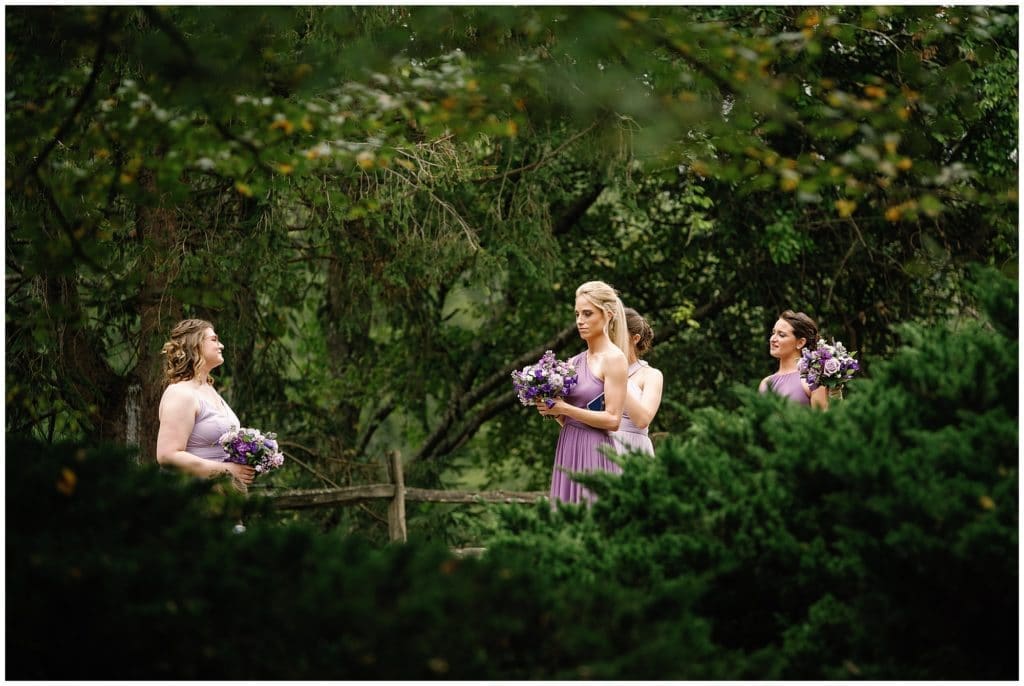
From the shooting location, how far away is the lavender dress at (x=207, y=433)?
5594 mm

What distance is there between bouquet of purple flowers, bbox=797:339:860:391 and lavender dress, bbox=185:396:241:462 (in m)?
3.58

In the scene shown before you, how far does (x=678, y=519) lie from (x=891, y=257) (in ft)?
28.1

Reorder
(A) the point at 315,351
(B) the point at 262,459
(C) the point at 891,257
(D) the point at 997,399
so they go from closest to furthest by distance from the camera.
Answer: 1. (D) the point at 997,399
2. (B) the point at 262,459
3. (C) the point at 891,257
4. (A) the point at 315,351

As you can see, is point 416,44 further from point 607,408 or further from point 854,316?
point 854,316

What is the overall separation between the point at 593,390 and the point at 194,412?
7.58 feet

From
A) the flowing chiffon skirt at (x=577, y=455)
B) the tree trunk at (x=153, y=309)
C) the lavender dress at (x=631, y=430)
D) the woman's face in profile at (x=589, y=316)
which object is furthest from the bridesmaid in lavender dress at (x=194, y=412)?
the tree trunk at (x=153, y=309)

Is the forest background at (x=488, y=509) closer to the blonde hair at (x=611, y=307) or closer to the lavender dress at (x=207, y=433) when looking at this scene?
the lavender dress at (x=207, y=433)

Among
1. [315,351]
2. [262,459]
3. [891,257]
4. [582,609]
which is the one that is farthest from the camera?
[315,351]

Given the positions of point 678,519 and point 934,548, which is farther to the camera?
point 678,519

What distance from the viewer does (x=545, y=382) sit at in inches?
241

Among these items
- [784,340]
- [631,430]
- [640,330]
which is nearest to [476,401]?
[640,330]

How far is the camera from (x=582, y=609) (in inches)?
115

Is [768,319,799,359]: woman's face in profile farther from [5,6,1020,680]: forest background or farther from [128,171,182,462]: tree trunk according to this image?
[128,171,182,462]: tree trunk

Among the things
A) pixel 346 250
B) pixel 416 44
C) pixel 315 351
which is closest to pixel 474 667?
pixel 416 44
